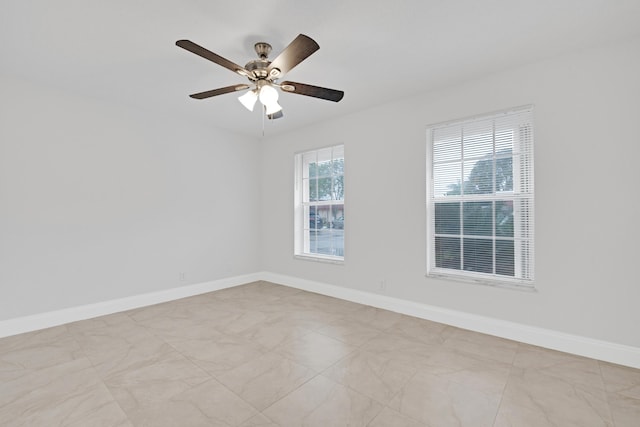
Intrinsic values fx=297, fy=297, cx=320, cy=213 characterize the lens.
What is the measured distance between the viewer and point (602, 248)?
2.41 metres

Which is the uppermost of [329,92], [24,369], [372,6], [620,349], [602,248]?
[372,6]

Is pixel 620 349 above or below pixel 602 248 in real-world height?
below

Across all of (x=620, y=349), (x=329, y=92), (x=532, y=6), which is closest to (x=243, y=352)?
(x=329, y=92)

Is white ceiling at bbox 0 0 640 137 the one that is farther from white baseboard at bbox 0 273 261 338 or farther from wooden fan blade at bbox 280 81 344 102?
white baseboard at bbox 0 273 261 338

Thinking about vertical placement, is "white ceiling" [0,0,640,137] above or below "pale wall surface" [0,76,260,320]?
above

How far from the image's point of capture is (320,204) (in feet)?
15.1

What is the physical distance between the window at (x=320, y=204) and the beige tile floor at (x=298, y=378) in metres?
1.48

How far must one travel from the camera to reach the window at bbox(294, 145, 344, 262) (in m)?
4.35

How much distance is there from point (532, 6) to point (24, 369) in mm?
4492

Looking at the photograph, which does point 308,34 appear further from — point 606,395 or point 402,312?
point 606,395

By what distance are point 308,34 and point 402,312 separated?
300cm

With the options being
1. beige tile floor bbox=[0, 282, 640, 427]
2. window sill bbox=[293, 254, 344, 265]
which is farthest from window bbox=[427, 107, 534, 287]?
window sill bbox=[293, 254, 344, 265]

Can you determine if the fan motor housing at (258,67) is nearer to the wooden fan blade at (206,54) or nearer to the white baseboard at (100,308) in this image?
the wooden fan blade at (206,54)

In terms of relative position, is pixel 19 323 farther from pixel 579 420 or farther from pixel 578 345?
pixel 578 345
